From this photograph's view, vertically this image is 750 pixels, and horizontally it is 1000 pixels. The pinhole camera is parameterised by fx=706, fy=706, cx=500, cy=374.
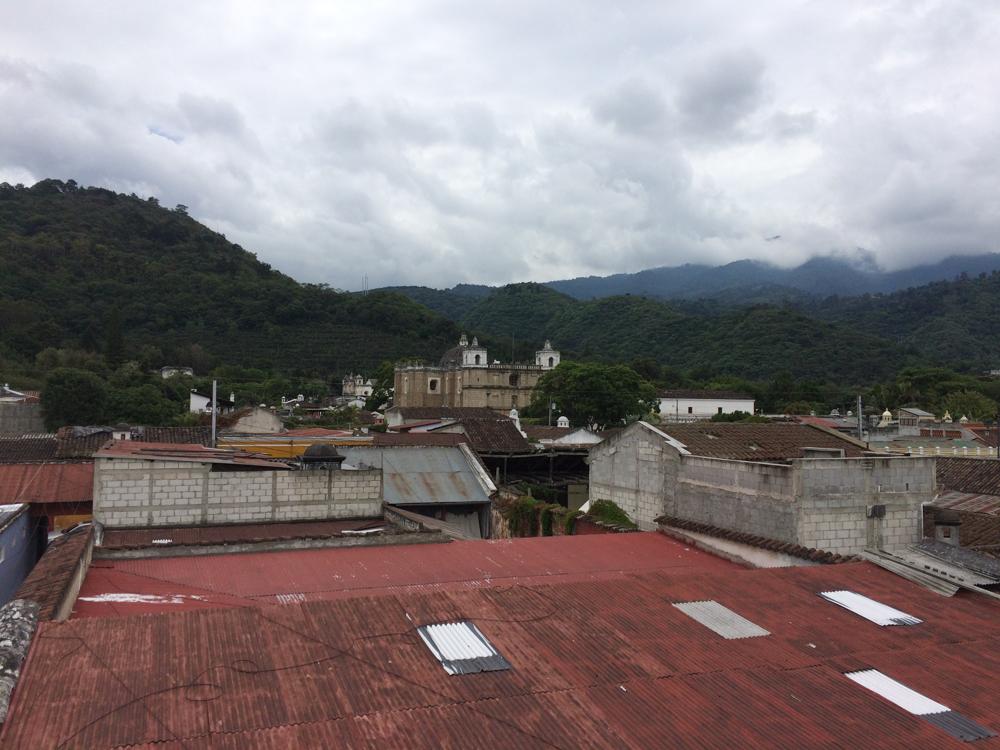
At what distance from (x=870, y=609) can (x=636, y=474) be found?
8136 mm

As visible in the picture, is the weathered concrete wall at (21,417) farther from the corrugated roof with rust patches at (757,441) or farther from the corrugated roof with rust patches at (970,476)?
the corrugated roof with rust patches at (970,476)

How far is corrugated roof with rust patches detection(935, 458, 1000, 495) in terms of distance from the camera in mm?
22719

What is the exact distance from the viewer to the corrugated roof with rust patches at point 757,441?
1770cm

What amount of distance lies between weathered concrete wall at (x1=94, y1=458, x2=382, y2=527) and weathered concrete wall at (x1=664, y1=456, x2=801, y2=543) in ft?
23.2

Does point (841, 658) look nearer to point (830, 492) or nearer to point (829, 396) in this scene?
point (830, 492)

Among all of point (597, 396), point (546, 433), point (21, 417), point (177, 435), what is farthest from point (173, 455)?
point (21, 417)

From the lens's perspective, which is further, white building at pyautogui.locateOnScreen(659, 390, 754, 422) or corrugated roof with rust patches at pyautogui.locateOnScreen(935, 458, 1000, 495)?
white building at pyautogui.locateOnScreen(659, 390, 754, 422)

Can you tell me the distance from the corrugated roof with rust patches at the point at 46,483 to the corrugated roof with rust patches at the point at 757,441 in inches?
547

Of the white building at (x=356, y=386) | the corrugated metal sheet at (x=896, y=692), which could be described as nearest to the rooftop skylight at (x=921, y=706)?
the corrugated metal sheet at (x=896, y=692)

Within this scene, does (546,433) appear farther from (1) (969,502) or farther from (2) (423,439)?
(1) (969,502)

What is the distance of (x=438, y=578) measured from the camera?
11.2 metres

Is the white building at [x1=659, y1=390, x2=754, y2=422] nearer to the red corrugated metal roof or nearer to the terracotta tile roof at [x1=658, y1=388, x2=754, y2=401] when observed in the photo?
the terracotta tile roof at [x1=658, y1=388, x2=754, y2=401]

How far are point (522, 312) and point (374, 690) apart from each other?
174m

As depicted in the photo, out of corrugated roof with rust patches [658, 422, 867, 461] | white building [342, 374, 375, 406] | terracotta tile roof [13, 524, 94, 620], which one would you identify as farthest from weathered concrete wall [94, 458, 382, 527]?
white building [342, 374, 375, 406]
